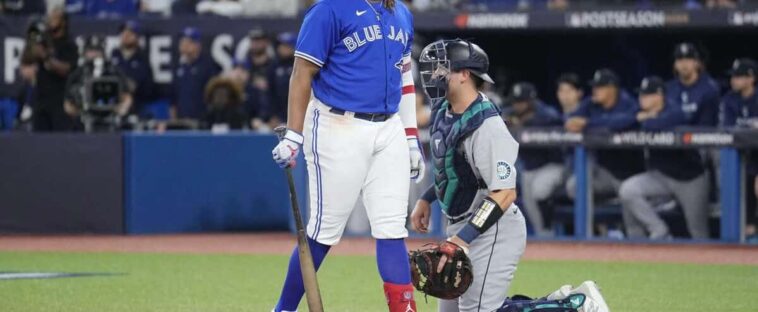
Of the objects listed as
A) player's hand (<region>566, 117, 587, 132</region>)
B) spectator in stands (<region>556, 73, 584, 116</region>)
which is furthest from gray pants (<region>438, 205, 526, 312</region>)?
spectator in stands (<region>556, 73, 584, 116</region>)

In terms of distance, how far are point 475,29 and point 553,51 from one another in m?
1.33

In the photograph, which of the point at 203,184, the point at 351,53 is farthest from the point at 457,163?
the point at 203,184

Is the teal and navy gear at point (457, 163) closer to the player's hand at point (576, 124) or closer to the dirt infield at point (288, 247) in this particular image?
the dirt infield at point (288, 247)

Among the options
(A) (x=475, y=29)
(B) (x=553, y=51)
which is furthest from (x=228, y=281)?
(B) (x=553, y=51)

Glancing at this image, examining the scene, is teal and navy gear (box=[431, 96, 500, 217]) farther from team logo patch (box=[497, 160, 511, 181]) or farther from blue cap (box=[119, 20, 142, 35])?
blue cap (box=[119, 20, 142, 35])

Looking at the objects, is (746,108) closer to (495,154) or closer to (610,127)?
(610,127)

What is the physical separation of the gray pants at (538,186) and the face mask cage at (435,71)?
5933 mm

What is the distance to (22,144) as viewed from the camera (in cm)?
Answer: 1253

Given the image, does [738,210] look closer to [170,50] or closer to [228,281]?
[228,281]

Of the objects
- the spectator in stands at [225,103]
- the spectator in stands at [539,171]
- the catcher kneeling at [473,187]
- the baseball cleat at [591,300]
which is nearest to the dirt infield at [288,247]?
the spectator in stands at [539,171]

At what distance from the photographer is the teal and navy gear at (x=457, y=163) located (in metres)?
5.85

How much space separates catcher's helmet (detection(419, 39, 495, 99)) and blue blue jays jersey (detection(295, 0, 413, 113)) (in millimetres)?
221

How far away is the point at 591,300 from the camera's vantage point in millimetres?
6035

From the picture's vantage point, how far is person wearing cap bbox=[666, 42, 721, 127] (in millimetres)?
11664
